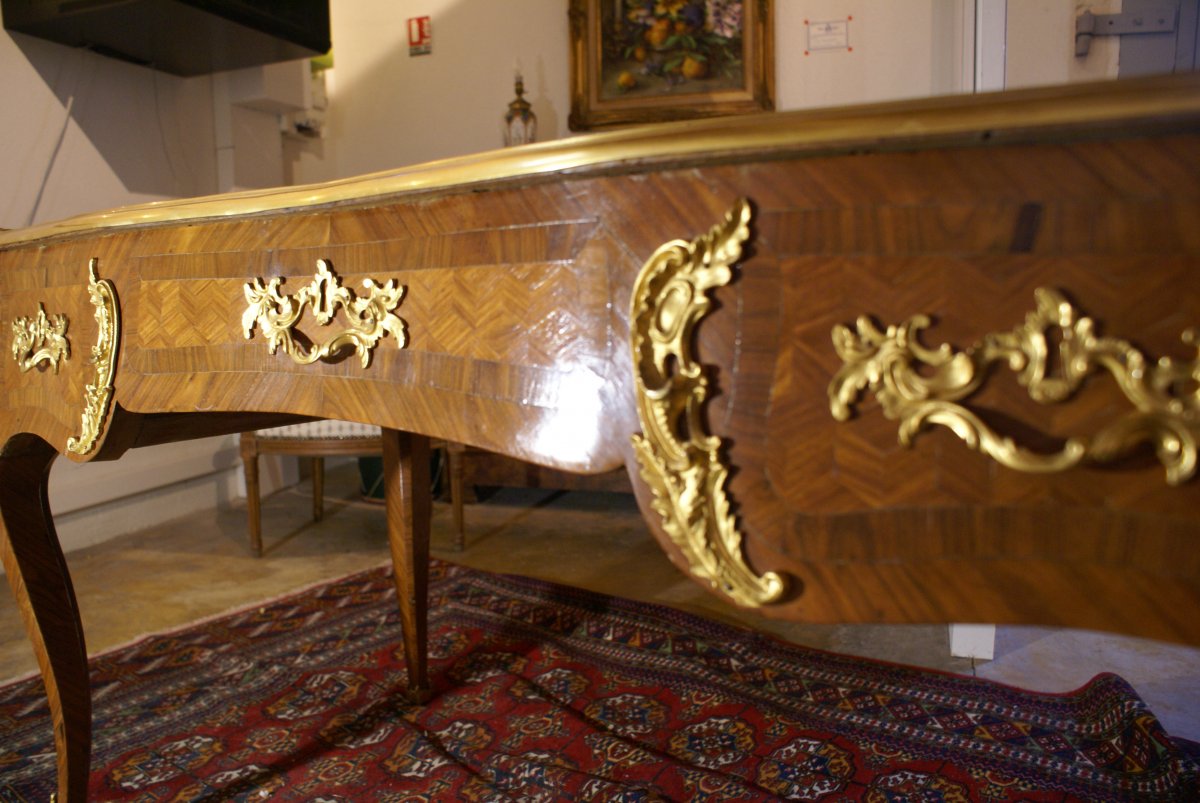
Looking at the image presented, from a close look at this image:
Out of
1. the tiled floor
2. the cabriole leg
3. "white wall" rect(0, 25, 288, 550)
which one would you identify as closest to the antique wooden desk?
the cabriole leg

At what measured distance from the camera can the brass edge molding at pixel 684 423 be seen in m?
0.51

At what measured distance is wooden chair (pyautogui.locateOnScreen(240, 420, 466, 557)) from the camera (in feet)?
8.51

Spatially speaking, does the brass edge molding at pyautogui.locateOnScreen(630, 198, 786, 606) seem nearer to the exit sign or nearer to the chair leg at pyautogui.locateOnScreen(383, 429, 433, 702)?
the chair leg at pyautogui.locateOnScreen(383, 429, 433, 702)

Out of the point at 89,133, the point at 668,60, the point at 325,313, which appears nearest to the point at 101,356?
the point at 325,313

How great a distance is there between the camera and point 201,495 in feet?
10.5

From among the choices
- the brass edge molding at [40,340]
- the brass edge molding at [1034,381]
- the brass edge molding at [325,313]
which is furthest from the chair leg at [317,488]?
the brass edge molding at [1034,381]

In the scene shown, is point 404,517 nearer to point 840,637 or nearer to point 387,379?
point 387,379

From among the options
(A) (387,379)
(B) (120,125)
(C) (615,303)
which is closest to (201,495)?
(B) (120,125)

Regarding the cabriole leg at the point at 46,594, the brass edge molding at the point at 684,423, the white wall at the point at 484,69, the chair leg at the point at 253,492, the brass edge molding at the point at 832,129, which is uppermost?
the white wall at the point at 484,69

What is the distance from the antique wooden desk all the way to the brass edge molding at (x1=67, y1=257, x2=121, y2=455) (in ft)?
1.11

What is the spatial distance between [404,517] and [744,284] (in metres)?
1.15

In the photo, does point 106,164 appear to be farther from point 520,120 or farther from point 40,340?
point 40,340

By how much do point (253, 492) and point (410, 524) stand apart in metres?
1.29

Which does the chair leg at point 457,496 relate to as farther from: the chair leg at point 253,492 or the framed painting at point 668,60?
the framed painting at point 668,60
